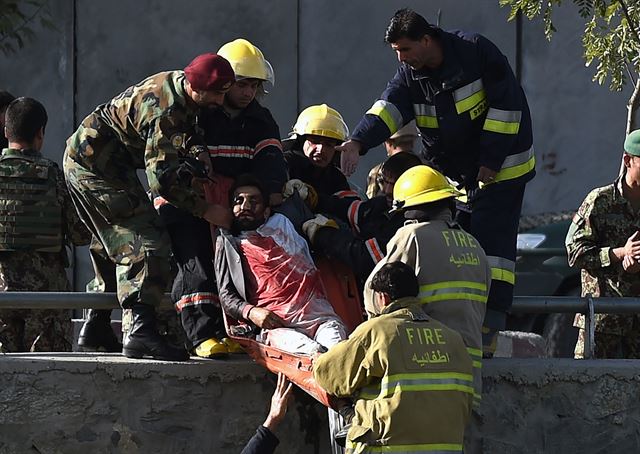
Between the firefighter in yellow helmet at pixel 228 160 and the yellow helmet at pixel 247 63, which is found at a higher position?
the yellow helmet at pixel 247 63

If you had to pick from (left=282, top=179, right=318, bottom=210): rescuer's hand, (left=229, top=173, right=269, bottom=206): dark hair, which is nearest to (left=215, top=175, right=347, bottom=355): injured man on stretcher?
(left=229, top=173, right=269, bottom=206): dark hair

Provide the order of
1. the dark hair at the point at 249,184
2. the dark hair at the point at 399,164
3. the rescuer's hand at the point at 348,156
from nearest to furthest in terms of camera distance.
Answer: the dark hair at the point at 249,184, the rescuer's hand at the point at 348,156, the dark hair at the point at 399,164

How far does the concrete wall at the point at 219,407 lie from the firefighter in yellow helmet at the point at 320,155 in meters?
1.18

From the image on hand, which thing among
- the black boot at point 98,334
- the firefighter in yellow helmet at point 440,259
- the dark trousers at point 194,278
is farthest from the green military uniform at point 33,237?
the firefighter in yellow helmet at point 440,259

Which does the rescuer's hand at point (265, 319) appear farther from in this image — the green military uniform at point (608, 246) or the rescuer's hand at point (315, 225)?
the green military uniform at point (608, 246)

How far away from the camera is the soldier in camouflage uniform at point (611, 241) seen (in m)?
7.14

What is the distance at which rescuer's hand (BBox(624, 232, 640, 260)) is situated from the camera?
6.87m

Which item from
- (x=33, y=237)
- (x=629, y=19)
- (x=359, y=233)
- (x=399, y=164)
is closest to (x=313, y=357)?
(x=359, y=233)

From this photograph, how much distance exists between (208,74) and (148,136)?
0.41 m

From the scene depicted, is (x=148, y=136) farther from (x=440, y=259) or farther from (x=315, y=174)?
(x=440, y=259)

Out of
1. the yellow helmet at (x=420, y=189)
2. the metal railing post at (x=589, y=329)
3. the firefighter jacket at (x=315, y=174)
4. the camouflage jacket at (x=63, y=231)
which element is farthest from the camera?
the camouflage jacket at (x=63, y=231)

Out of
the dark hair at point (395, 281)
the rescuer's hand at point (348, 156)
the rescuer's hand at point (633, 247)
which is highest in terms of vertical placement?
the rescuer's hand at point (348, 156)

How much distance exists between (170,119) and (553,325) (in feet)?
16.8

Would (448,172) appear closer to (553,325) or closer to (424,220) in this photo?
(424,220)
